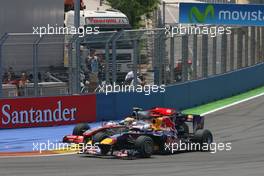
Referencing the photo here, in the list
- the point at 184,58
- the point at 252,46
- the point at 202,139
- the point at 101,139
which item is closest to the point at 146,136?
the point at 101,139

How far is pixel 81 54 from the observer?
22.8 metres

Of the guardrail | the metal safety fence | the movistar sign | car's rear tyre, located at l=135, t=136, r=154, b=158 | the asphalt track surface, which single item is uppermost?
the movistar sign

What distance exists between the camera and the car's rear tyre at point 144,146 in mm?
15484

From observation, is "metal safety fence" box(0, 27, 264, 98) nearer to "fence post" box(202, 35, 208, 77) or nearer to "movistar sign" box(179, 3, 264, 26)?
"fence post" box(202, 35, 208, 77)

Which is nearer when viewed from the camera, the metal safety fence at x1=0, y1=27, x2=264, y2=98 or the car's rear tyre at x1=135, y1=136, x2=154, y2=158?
Result: the car's rear tyre at x1=135, y1=136, x2=154, y2=158

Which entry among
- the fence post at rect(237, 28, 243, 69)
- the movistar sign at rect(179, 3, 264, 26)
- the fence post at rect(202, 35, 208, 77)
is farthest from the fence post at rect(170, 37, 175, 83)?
the movistar sign at rect(179, 3, 264, 26)

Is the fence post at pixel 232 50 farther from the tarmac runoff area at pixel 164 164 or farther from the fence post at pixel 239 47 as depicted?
the tarmac runoff area at pixel 164 164

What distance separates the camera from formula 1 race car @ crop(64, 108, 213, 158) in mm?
15633

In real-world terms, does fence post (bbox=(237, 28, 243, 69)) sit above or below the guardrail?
above

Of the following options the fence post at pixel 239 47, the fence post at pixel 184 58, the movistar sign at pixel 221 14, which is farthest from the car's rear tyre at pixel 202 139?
the movistar sign at pixel 221 14

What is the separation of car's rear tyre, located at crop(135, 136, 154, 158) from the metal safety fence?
660cm

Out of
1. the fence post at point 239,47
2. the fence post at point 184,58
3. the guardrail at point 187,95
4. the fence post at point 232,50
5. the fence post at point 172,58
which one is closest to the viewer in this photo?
the guardrail at point 187,95

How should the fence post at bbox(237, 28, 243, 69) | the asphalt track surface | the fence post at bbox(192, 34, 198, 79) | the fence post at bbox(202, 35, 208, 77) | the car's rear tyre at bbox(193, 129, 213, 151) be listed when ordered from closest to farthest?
the asphalt track surface
the car's rear tyre at bbox(193, 129, 213, 151)
the fence post at bbox(192, 34, 198, 79)
the fence post at bbox(202, 35, 208, 77)
the fence post at bbox(237, 28, 243, 69)

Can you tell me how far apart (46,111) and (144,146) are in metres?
7.10
